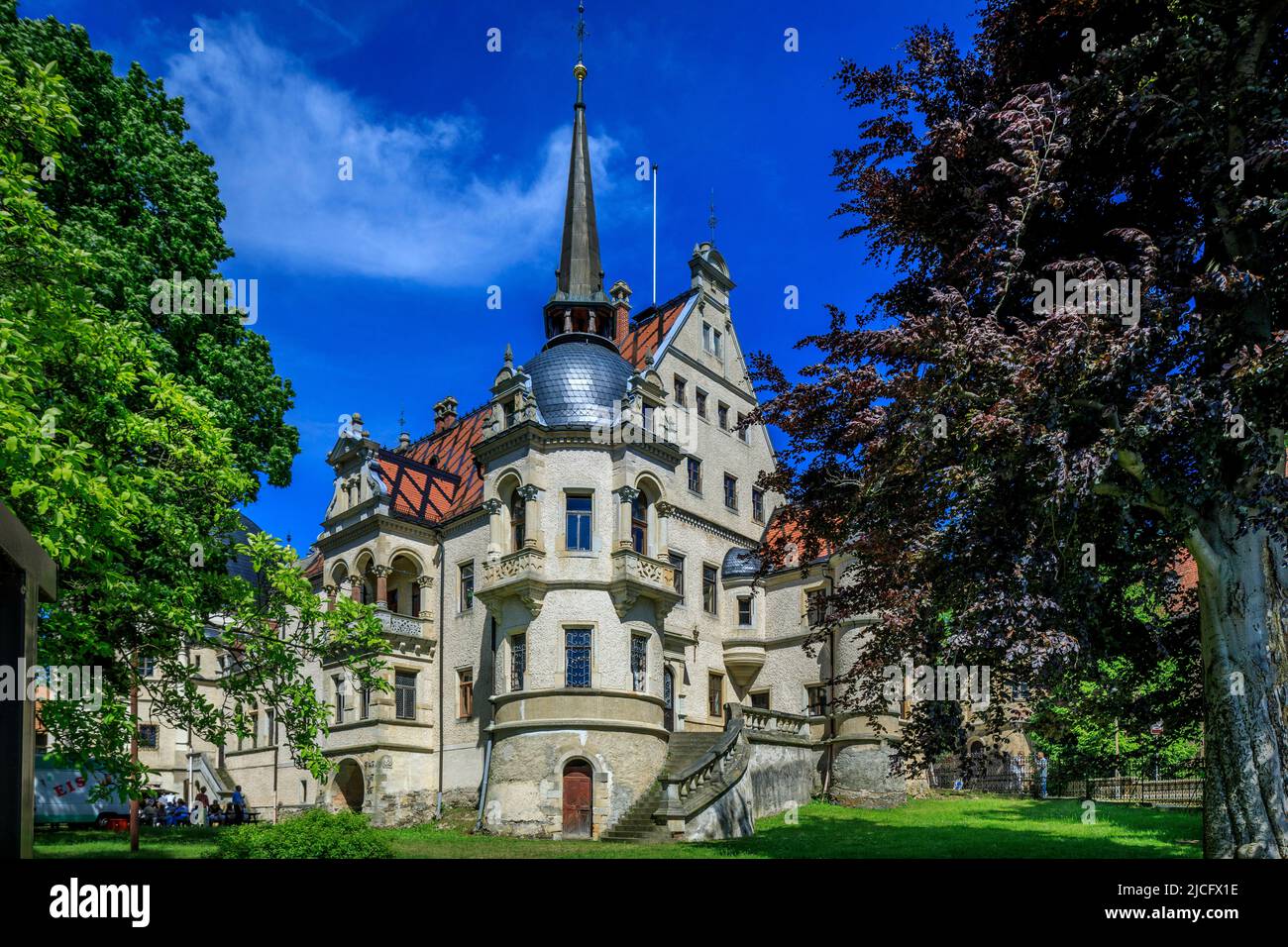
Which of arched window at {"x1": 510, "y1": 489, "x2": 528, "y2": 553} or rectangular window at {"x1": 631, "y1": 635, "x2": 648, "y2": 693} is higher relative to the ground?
arched window at {"x1": 510, "y1": 489, "x2": 528, "y2": 553}

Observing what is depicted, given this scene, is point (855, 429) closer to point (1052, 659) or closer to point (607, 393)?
point (1052, 659)

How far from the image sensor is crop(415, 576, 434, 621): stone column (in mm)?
39000

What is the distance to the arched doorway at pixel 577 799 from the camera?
3016 cm

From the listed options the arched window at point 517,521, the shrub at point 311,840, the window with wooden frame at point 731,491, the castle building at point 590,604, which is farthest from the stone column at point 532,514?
the shrub at point 311,840

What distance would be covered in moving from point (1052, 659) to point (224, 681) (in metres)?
14.0

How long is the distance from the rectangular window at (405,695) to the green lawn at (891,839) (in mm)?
5653

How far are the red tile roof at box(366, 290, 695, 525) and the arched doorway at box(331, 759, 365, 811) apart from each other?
31.0 ft

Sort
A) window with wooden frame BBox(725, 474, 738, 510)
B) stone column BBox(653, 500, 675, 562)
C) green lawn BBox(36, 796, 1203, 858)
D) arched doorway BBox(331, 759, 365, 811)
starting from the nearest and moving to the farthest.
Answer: green lawn BBox(36, 796, 1203, 858)
stone column BBox(653, 500, 675, 562)
arched doorway BBox(331, 759, 365, 811)
window with wooden frame BBox(725, 474, 738, 510)

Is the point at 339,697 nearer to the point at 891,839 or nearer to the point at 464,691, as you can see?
the point at 464,691

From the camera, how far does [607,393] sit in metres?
34.4

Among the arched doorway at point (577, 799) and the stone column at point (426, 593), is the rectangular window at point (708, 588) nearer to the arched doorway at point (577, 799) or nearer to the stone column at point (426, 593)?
the arched doorway at point (577, 799)

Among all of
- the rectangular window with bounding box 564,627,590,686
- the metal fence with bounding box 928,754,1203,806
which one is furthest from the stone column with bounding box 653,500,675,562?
the metal fence with bounding box 928,754,1203,806

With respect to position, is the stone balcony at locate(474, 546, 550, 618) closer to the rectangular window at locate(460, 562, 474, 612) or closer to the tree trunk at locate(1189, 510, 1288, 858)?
the rectangular window at locate(460, 562, 474, 612)
